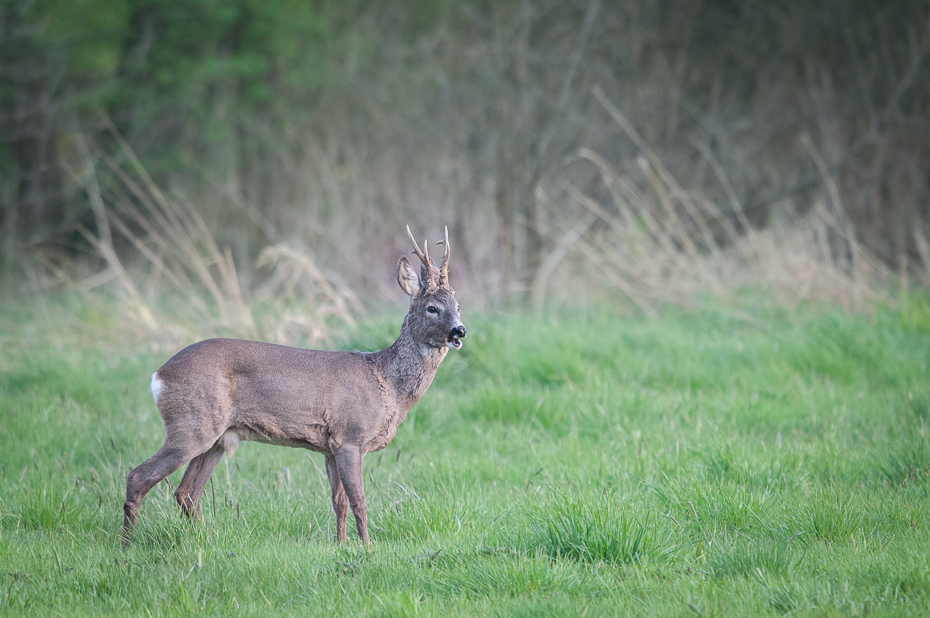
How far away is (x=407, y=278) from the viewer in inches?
168

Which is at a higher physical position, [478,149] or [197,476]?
[478,149]

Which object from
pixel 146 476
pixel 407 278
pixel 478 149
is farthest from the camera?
pixel 478 149

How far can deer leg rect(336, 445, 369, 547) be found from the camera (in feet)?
12.5

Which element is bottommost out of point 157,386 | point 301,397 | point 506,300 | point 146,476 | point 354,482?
point 354,482

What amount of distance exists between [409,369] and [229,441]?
0.93 m

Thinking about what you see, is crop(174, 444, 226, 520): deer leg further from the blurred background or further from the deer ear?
the blurred background

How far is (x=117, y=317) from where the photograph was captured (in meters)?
8.75

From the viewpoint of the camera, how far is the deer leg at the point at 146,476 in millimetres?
3768

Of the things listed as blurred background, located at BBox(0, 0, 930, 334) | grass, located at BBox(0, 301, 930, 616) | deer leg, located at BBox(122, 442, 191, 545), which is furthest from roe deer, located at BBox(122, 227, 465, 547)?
blurred background, located at BBox(0, 0, 930, 334)

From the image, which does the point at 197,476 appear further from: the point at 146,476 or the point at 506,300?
the point at 506,300

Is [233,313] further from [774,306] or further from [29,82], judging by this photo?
[29,82]

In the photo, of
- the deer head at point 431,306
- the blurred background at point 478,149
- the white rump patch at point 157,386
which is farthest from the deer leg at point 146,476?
the blurred background at point 478,149

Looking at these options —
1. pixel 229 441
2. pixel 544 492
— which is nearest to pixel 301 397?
pixel 229 441

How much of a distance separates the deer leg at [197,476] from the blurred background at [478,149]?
2963 mm
